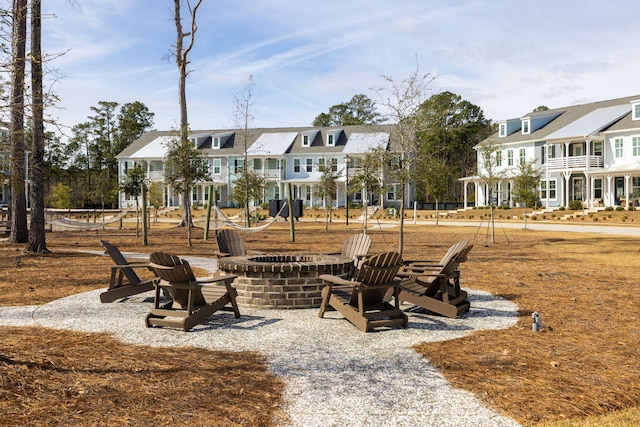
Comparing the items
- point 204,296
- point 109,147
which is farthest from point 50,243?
point 109,147

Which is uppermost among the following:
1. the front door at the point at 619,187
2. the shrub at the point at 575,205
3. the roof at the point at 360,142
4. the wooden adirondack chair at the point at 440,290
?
the roof at the point at 360,142

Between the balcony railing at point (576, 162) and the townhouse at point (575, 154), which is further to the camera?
the balcony railing at point (576, 162)

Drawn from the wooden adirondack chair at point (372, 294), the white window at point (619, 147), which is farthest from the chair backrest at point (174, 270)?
the white window at point (619, 147)

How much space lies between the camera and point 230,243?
957 cm

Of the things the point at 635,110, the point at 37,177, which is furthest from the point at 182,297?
the point at 635,110

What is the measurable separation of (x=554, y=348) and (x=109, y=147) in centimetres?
6675

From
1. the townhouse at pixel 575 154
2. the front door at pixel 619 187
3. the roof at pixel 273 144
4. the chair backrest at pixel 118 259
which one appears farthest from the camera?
the roof at pixel 273 144

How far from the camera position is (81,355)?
5352mm

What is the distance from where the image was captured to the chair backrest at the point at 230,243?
9.43m

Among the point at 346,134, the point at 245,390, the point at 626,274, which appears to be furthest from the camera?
the point at 346,134

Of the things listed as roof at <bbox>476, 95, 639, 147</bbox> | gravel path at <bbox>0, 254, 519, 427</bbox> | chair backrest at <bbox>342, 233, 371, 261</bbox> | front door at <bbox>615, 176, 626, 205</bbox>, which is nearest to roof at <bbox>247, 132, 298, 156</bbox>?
roof at <bbox>476, 95, 639, 147</bbox>

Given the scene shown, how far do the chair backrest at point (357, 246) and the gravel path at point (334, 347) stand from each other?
5.72 ft

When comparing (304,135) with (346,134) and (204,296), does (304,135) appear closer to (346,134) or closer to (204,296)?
(346,134)

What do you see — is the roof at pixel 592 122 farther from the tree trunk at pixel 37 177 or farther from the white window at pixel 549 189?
the tree trunk at pixel 37 177
